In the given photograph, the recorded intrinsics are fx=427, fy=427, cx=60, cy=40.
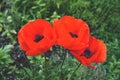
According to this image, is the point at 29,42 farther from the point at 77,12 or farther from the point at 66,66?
the point at 77,12

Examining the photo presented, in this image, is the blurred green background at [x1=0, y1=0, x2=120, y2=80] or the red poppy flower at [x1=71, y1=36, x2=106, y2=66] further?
the blurred green background at [x1=0, y1=0, x2=120, y2=80]

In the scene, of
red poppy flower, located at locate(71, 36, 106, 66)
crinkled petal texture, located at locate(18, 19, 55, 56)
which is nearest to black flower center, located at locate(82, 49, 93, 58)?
red poppy flower, located at locate(71, 36, 106, 66)

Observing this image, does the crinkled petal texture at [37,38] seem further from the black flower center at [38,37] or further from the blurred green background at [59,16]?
the blurred green background at [59,16]

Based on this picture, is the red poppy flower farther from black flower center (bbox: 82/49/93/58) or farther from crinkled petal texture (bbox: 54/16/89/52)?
crinkled petal texture (bbox: 54/16/89/52)

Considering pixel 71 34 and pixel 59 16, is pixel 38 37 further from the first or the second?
pixel 59 16

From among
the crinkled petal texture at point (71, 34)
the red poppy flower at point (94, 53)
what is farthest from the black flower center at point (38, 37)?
the red poppy flower at point (94, 53)

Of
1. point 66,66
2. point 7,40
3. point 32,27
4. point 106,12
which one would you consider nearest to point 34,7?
point 7,40
